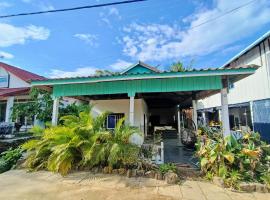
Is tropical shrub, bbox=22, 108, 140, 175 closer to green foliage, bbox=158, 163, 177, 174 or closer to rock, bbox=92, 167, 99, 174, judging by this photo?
rock, bbox=92, 167, 99, 174

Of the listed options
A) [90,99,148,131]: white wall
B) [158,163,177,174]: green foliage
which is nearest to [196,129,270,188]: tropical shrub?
[158,163,177,174]: green foliage

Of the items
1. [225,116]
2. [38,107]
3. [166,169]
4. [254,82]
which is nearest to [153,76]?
[225,116]

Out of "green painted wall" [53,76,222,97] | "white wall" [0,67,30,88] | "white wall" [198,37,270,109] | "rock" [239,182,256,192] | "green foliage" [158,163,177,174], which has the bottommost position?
"rock" [239,182,256,192]

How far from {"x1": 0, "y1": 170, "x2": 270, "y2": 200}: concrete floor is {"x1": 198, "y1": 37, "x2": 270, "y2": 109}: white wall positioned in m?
7.31

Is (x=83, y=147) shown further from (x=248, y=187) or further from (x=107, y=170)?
(x=248, y=187)

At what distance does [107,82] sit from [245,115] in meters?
9.37

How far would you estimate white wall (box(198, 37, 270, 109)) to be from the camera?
9.87 m

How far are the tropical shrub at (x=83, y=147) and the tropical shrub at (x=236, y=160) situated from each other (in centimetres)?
208

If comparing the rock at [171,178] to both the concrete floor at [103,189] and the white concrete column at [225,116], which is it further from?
the white concrete column at [225,116]

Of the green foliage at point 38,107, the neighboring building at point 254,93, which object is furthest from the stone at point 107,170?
the green foliage at point 38,107

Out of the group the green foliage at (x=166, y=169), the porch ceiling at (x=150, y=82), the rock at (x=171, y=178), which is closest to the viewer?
the rock at (x=171, y=178)

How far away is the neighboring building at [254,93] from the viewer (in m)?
9.80

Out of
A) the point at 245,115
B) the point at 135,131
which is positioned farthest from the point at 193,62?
the point at 135,131

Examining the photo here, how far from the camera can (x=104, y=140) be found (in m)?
6.21
